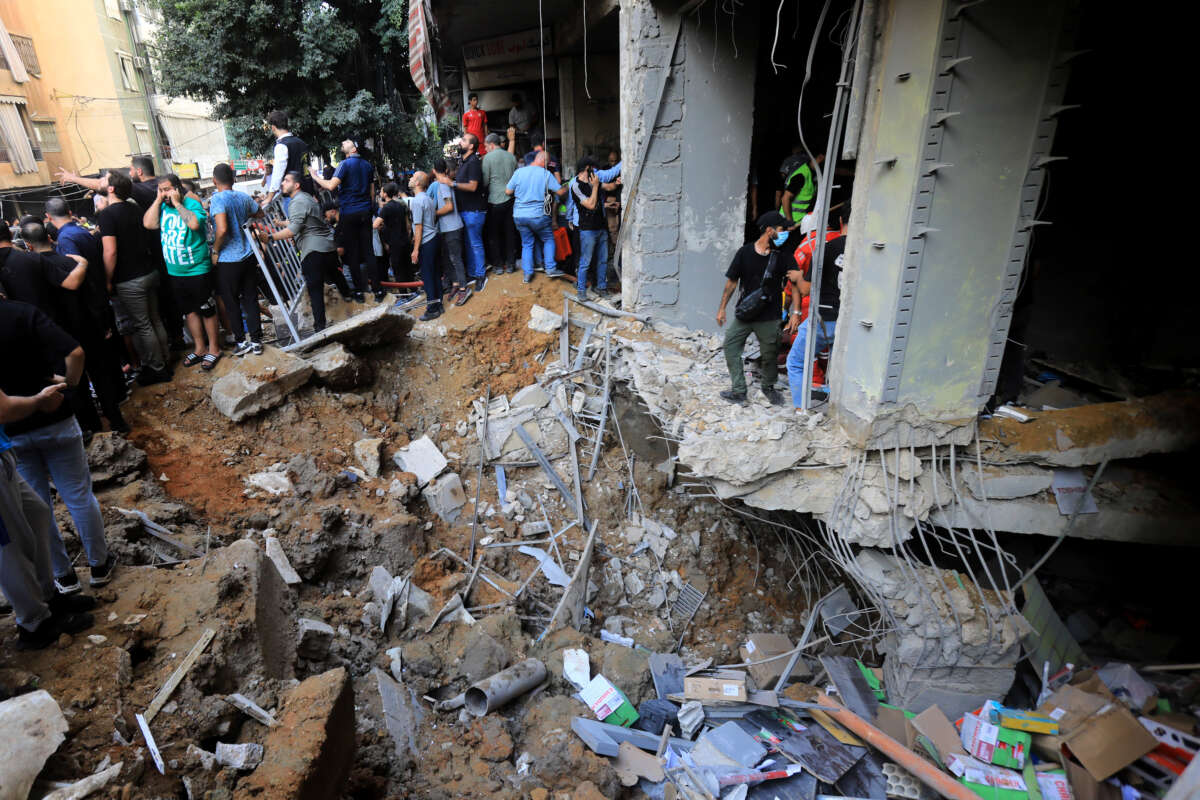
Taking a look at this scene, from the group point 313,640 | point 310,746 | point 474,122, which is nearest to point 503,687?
point 313,640

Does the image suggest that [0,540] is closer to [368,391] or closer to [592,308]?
[368,391]

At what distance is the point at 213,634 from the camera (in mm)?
3525

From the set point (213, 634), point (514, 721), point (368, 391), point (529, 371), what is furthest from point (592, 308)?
point (213, 634)

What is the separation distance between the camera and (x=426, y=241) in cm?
777

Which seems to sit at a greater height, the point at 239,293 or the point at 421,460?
the point at 239,293

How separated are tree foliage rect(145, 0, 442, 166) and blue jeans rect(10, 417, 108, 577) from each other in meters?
11.5

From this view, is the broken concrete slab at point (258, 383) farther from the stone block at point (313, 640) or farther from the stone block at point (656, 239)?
the stone block at point (656, 239)

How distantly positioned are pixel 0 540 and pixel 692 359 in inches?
217

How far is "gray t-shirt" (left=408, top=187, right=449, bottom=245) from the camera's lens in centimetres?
760

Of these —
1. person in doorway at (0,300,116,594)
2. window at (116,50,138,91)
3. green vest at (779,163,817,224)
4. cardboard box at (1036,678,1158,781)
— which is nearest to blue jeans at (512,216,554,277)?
green vest at (779,163,817,224)

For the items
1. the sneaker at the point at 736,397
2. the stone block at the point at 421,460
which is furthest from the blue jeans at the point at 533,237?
the sneaker at the point at 736,397

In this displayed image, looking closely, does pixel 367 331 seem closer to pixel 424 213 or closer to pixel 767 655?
pixel 424 213

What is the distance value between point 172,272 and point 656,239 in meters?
5.01

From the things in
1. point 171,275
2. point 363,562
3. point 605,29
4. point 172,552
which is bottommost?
point 363,562
